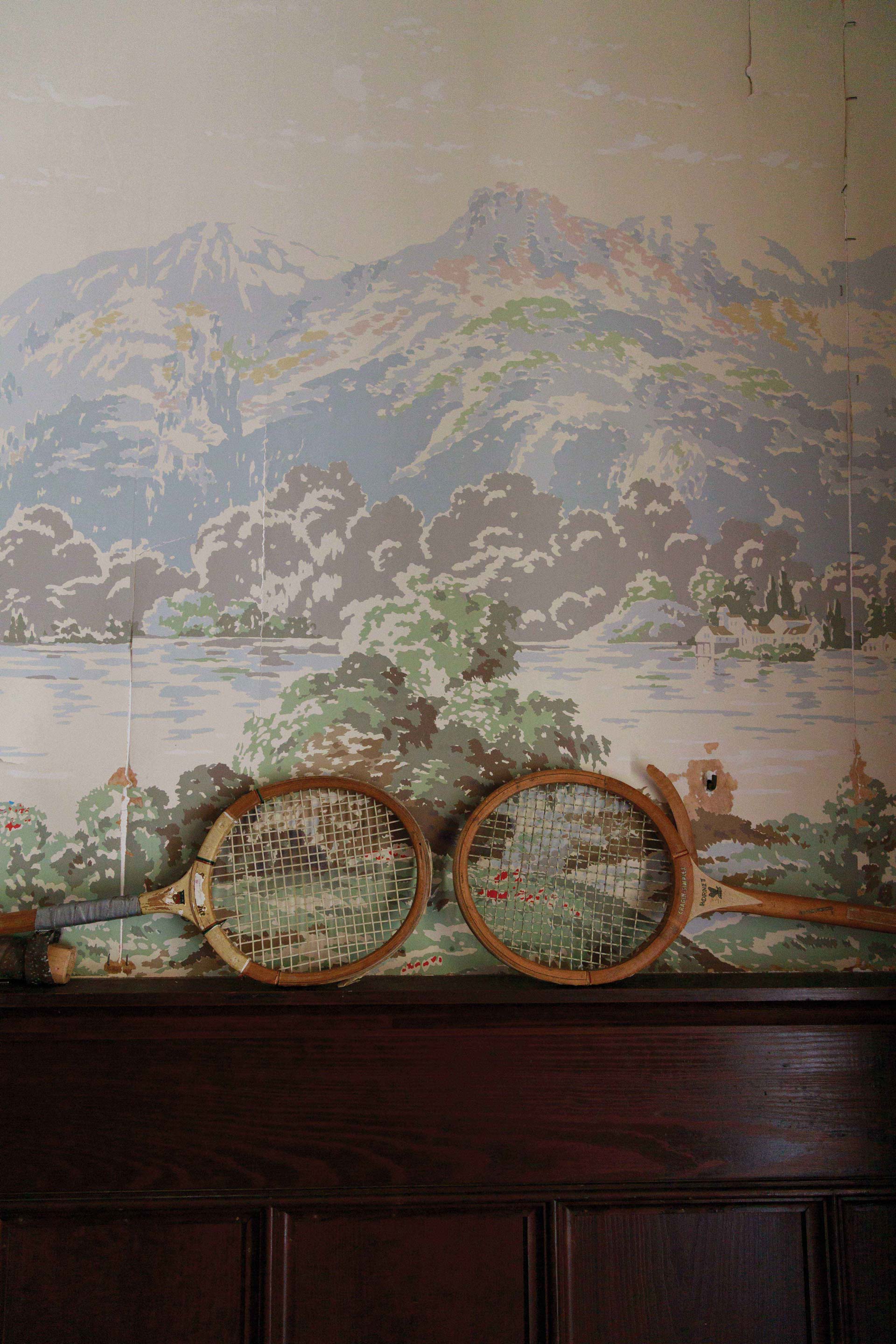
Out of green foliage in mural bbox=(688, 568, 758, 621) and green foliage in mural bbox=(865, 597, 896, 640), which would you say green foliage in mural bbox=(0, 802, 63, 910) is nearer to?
green foliage in mural bbox=(688, 568, 758, 621)

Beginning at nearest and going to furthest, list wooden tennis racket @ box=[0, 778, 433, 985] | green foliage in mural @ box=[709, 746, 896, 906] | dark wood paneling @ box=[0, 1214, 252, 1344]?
dark wood paneling @ box=[0, 1214, 252, 1344] → wooden tennis racket @ box=[0, 778, 433, 985] → green foliage in mural @ box=[709, 746, 896, 906]

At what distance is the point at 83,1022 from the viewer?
1.31 meters

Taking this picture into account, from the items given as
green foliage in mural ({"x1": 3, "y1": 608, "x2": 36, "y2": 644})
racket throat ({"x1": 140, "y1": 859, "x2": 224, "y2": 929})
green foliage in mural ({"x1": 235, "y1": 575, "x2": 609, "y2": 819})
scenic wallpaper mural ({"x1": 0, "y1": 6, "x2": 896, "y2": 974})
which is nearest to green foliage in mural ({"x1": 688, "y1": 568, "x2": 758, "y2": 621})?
scenic wallpaper mural ({"x1": 0, "y1": 6, "x2": 896, "y2": 974})

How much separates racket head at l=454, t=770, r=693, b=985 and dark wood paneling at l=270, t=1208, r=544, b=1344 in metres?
0.47

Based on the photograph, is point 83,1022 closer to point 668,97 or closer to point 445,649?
point 445,649

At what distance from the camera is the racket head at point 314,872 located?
55.8 inches

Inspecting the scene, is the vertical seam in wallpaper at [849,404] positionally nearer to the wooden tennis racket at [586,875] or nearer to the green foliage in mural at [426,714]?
the wooden tennis racket at [586,875]

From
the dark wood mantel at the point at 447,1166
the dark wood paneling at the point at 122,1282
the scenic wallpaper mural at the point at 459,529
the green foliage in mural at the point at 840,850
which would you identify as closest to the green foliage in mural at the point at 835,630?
the scenic wallpaper mural at the point at 459,529

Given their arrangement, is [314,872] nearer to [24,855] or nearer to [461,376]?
[24,855]

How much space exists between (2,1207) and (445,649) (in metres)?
1.23

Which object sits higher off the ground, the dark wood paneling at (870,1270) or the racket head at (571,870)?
the racket head at (571,870)

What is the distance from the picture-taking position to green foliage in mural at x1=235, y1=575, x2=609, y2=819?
1.49 meters

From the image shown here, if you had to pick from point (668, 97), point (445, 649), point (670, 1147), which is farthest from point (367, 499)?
point (670, 1147)

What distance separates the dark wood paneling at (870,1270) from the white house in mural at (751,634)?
1012 mm
